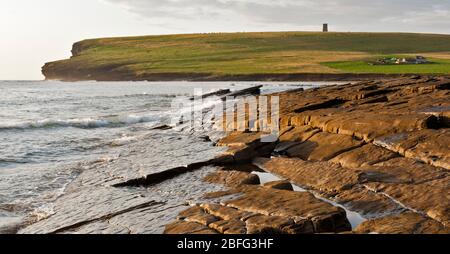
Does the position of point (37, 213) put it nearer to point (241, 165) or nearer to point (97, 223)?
point (97, 223)

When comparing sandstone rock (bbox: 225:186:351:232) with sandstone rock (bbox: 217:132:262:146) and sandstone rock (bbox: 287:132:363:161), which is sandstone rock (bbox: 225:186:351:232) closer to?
sandstone rock (bbox: 287:132:363:161)

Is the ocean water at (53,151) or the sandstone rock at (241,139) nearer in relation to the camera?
the ocean water at (53,151)

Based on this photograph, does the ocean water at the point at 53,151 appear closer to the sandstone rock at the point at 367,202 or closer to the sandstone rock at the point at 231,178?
the sandstone rock at the point at 231,178

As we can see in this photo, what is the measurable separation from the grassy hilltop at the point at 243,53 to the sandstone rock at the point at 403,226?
77.1 metres

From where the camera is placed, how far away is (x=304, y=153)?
1473cm

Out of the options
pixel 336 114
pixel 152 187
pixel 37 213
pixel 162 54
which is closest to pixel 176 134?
pixel 336 114

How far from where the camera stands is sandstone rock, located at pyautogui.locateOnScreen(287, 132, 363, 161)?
13758mm

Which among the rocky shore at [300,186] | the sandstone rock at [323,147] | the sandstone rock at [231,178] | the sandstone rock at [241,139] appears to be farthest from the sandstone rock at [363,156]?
the sandstone rock at [241,139]

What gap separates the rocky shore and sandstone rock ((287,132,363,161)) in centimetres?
4

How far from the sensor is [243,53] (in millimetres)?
138000

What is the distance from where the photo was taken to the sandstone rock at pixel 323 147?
1376cm

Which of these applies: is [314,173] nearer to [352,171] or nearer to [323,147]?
[352,171]

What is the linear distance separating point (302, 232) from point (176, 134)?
15.0 meters

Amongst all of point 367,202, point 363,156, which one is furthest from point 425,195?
point 363,156
